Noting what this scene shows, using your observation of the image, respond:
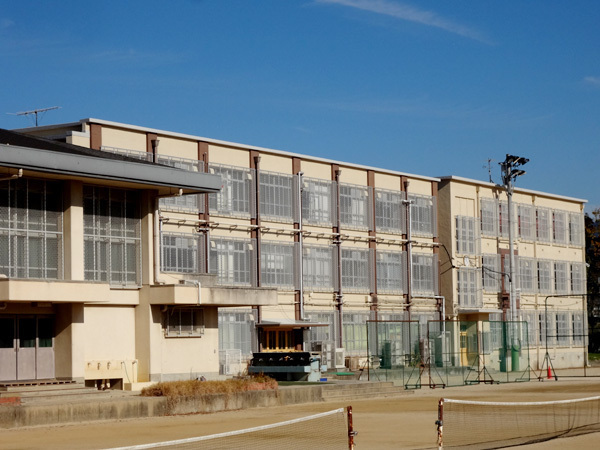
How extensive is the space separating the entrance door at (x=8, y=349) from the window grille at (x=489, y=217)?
43873 mm

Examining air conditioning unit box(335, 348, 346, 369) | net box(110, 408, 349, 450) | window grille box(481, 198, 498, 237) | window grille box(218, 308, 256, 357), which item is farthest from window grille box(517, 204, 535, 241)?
net box(110, 408, 349, 450)

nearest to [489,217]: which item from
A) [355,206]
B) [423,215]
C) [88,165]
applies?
[423,215]

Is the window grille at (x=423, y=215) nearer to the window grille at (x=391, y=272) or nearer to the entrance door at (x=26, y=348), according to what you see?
the window grille at (x=391, y=272)

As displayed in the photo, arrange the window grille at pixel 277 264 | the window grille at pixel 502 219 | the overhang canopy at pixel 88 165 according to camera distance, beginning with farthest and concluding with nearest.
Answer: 1. the window grille at pixel 502 219
2. the window grille at pixel 277 264
3. the overhang canopy at pixel 88 165

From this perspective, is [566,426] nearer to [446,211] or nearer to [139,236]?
[139,236]

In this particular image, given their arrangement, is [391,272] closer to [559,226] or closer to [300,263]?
[300,263]

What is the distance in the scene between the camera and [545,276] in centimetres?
7994

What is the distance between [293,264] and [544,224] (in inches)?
1136

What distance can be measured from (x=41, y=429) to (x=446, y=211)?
46.1m

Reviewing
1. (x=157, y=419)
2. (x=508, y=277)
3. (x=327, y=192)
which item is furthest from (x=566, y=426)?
(x=508, y=277)

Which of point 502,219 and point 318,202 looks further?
point 502,219

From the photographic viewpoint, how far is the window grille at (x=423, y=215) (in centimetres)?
6831

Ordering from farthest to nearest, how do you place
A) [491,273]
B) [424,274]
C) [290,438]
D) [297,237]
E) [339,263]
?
[491,273]
[424,274]
[339,263]
[297,237]
[290,438]

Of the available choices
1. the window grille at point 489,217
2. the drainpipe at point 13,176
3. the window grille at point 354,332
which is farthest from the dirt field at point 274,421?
the window grille at point 489,217
